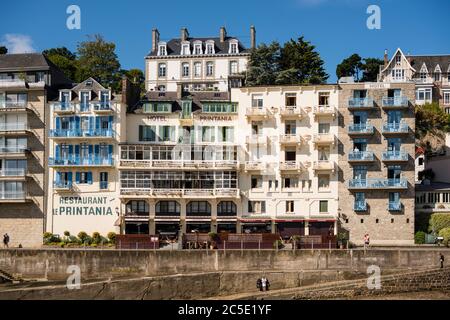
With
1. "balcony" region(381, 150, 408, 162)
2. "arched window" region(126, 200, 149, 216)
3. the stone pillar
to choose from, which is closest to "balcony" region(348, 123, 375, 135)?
"balcony" region(381, 150, 408, 162)

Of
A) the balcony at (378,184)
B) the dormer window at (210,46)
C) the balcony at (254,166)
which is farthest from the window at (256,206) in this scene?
the dormer window at (210,46)

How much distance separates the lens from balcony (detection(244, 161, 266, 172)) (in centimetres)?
6725

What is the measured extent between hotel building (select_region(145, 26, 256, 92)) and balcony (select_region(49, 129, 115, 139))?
35.1 m

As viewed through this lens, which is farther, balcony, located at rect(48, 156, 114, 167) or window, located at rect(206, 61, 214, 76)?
window, located at rect(206, 61, 214, 76)

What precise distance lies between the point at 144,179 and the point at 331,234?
18.2 meters

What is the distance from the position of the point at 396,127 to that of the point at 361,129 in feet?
10.6

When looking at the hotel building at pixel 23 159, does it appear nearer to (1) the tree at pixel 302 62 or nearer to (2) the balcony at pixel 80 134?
(2) the balcony at pixel 80 134

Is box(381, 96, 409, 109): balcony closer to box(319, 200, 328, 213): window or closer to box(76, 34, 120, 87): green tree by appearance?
box(319, 200, 328, 213): window

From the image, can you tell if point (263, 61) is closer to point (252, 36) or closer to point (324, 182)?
point (252, 36)

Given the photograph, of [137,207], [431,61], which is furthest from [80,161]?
[431,61]

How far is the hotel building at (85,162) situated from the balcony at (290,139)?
1543cm

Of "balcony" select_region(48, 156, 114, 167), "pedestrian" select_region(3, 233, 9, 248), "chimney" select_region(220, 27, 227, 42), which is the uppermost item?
"chimney" select_region(220, 27, 227, 42)
